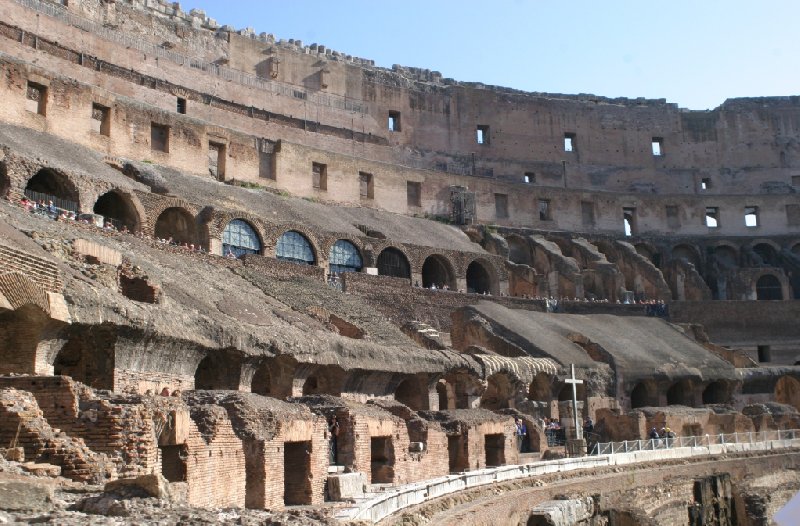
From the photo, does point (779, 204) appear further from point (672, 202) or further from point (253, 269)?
point (253, 269)

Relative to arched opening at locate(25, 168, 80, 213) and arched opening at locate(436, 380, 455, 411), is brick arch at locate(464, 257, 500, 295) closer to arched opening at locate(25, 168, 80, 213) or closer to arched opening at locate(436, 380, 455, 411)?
arched opening at locate(436, 380, 455, 411)

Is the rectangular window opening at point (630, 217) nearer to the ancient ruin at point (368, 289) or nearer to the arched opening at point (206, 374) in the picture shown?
the ancient ruin at point (368, 289)

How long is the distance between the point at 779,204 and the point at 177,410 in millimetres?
55681

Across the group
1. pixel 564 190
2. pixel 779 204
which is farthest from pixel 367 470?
pixel 779 204

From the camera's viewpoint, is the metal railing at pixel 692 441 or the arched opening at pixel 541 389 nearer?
the metal railing at pixel 692 441

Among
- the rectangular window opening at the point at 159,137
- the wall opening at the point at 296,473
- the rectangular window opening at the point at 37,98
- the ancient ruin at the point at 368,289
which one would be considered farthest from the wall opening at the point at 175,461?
the rectangular window opening at the point at 159,137

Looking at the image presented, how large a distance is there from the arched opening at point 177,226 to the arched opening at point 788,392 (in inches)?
1034

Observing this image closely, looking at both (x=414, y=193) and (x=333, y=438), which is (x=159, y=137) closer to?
(x=414, y=193)

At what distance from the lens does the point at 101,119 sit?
38062 mm

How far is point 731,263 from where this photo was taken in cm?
5594

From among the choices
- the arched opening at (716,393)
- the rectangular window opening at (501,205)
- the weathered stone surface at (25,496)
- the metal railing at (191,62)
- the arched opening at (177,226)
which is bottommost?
the weathered stone surface at (25,496)

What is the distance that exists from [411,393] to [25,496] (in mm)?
17933

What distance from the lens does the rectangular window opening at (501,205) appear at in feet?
176

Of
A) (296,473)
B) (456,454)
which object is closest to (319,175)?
(456,454)
